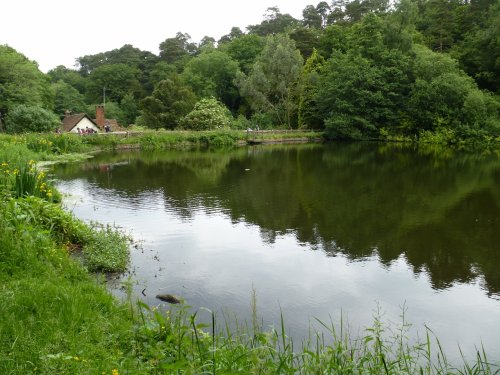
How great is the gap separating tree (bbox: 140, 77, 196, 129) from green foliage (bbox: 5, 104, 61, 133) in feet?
50.1

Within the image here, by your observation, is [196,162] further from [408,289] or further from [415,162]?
[408,289]

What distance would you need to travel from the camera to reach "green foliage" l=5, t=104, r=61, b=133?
3694 centimetres

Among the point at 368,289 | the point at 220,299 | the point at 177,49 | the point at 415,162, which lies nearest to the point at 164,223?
the point at 220,299

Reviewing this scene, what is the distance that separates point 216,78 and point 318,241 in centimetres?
5827

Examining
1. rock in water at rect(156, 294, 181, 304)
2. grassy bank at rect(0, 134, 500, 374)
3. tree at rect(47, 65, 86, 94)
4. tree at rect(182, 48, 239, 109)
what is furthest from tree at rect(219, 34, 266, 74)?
grassy bank at rect(0, 134, 500, 374)

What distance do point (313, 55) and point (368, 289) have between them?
5142 centimetres

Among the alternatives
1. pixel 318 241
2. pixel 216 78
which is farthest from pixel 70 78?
pixel 318 241

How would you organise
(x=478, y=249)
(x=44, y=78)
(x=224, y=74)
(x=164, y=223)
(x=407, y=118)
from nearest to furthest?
(x=478, y=249) < (x=164, y=223) < (x=407, y=118) < (x=44, y=78) < (x=224, y=74)

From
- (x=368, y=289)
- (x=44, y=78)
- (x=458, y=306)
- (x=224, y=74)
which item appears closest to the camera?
(x=458, y=306)

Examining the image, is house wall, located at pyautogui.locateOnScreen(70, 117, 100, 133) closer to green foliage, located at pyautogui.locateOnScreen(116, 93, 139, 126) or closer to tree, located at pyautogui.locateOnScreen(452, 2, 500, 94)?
green foliage, located at pyautogui.locateOnScreen(116, 93, 139, 126)

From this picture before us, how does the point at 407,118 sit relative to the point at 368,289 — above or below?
above

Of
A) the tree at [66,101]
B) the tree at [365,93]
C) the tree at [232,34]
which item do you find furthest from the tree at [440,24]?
the tree at [66,101]

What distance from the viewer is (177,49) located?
89.9 meters

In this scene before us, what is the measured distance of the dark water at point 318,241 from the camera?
26.2 ft
